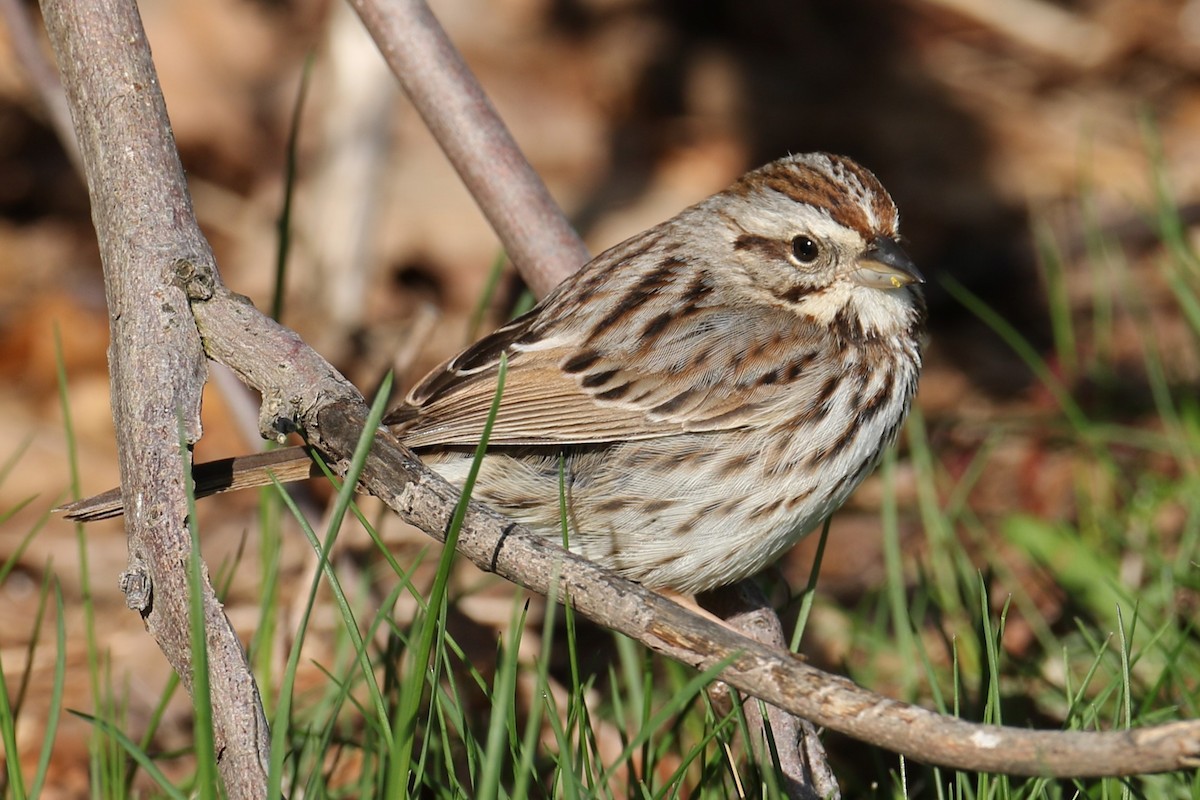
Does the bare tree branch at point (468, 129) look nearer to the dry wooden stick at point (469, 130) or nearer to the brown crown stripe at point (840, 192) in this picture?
the dry wooden stick at point (469, 130)

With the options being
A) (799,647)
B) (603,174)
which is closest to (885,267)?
(799,647)

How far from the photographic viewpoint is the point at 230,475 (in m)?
2.55

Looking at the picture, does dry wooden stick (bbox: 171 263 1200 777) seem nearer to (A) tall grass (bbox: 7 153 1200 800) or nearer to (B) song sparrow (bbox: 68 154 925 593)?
(A) tall grass (bbox: 7 153 1200 800)

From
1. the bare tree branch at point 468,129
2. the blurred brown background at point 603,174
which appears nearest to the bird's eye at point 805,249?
the bare tree branch at point 468,129

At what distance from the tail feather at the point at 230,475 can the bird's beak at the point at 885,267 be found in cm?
131

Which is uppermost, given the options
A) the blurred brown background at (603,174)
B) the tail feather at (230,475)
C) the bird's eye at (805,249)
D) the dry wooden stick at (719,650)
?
the blurred brown background at (603,174)

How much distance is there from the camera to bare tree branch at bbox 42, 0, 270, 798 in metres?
2.07

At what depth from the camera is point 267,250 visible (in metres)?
6.29

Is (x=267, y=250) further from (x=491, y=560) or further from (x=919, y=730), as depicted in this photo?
(x=919, y=730)

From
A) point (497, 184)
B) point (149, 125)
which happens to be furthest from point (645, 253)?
point (149, 125)

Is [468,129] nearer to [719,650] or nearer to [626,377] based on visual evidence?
[626,377]

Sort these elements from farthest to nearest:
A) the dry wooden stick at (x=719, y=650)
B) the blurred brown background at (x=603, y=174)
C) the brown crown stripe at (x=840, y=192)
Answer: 1. the blurred brown background at (x=603, y=174)
2. the brown crown stripe at (x=840, y=192)
3. the dry wooden stick at (x=719, y=650)

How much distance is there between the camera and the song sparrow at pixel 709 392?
317cm

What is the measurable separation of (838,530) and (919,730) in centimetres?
327
